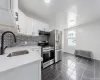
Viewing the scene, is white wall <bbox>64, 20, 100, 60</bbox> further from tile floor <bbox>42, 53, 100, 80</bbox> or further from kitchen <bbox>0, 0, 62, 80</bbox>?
kitchen <bbox>0, 0, 62, 80</bbox>

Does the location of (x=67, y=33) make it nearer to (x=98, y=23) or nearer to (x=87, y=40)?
(x=87, y=40)

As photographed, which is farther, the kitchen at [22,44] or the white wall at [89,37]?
the white wall at [89,37]

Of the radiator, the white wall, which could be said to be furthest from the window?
the radiator

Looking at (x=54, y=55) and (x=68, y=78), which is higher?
(x=54, y=55)

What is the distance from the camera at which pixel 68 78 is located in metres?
1.83

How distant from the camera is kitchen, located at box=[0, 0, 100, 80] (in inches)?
30.5

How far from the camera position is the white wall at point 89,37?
3449 mm

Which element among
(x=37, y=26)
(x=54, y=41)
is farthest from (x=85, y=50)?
(x=37, y=26)

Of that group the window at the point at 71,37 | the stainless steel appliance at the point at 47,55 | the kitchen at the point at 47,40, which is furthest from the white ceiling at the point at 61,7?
the window at the point at 71,37

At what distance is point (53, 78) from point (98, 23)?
3.92 metres

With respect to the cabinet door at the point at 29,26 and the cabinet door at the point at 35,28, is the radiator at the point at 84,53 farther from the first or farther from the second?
the cabinet door at the point at 29,26

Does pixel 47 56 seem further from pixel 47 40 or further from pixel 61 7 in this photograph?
pixel 61 7

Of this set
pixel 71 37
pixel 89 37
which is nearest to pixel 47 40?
pixel 71 37

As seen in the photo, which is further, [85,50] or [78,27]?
[78,27]
